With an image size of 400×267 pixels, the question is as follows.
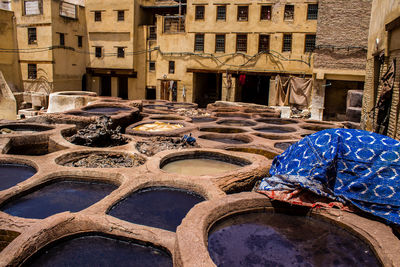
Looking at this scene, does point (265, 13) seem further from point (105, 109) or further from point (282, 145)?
point (282, 145)

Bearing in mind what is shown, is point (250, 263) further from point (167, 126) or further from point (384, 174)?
point (167, 126)

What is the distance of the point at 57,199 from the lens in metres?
6.54

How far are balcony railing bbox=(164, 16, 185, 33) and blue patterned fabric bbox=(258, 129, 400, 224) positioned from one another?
25693 mm

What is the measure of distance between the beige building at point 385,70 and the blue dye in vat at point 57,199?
7792mm

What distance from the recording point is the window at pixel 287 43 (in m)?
26.0

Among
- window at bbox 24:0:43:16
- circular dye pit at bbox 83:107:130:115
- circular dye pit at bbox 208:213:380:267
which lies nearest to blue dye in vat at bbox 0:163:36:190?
circular dye pit at bbox 208:213:380:267

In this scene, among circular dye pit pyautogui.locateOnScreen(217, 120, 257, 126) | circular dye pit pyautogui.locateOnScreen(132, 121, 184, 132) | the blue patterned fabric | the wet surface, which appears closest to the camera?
the blue patterned fabric

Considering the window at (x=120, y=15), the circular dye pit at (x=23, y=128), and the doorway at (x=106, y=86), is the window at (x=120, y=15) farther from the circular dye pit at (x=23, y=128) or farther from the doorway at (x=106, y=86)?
the circular dye pit at (x=23, y=128)

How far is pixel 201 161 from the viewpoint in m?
8.91

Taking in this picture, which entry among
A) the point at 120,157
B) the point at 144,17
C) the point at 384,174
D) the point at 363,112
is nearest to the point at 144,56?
the point at 144,17

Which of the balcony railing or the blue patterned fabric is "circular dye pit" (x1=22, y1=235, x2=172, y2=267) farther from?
the balcony railing

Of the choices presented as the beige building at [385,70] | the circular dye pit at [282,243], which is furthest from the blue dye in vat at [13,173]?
the beige building at [385,70]

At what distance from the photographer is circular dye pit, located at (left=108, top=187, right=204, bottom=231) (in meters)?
5.64

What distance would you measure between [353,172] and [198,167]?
3.97 meters
